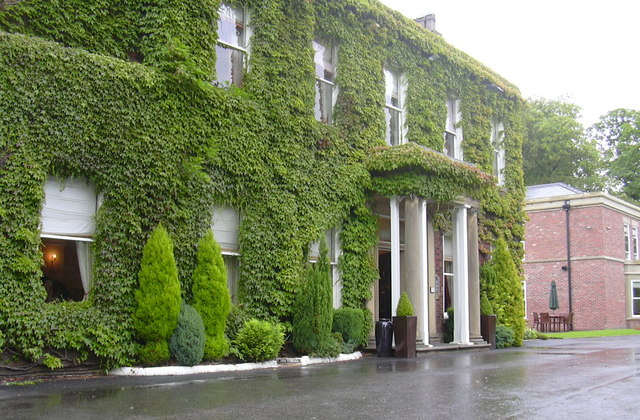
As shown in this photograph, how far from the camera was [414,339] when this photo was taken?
14.9m

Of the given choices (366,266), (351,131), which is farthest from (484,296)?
(351,131)

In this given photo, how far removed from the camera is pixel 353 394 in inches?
336

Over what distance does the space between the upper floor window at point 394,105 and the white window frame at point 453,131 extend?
2518 millimetres

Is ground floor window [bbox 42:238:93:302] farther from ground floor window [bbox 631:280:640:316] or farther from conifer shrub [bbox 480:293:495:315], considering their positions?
ground floor window [bbox 631:280:640:316]

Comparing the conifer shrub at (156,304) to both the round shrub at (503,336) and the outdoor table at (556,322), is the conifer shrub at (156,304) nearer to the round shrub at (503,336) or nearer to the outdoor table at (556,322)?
the round shrub at (503,336)

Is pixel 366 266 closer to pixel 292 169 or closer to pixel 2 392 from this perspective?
pixel 292 169

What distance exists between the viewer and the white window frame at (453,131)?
808 inches

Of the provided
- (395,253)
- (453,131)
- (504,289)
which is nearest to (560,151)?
(453,131)

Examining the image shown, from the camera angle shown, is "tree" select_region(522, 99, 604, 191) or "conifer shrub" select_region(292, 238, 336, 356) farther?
"tree" select_region(522, 99, 604, 191)

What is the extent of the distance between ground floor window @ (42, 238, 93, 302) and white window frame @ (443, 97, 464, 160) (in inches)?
487

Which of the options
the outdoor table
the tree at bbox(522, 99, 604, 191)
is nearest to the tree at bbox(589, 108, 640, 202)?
the tree at bbox(522, 99, 604, 191)

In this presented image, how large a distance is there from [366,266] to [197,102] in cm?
601

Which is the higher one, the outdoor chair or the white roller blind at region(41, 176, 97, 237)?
the white roller blind at region(41, 176, 97, 237)

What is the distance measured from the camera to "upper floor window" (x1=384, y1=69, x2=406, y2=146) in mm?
18062
